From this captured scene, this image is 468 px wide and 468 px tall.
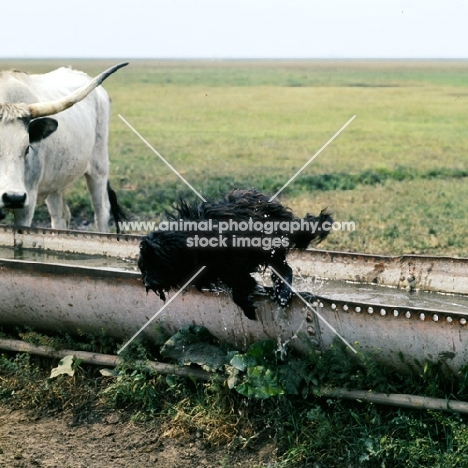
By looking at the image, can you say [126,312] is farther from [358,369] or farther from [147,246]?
[358,369]

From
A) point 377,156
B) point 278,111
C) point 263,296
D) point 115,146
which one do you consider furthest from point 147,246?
point 278,111

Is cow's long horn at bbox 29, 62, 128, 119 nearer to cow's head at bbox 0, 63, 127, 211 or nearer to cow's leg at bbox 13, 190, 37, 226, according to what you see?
cow's head at bbox 0, 63, 127, 211

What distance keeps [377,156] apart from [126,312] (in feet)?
43.8

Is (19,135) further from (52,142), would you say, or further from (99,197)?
(99,197)

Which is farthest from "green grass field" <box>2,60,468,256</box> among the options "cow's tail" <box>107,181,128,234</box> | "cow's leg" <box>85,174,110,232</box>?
"cow's leg" <box>85,174,110,232</box>

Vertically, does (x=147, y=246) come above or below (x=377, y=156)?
above

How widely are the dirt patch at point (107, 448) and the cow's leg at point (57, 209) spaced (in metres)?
4.08

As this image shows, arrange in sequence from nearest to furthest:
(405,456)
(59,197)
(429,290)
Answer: (405,456) < (429,290) < (59,197)

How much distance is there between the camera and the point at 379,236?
9.34m

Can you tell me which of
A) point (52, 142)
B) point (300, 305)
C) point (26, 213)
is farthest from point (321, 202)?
point (300, 305)

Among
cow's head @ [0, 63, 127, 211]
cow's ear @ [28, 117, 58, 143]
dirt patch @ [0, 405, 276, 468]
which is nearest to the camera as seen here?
dirt patch @ [0, 405, 276, 468]

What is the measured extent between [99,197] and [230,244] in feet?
Answer: 16.2

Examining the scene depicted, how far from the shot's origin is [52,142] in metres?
8.02

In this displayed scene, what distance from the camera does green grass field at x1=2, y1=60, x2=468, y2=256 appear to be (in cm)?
1042
